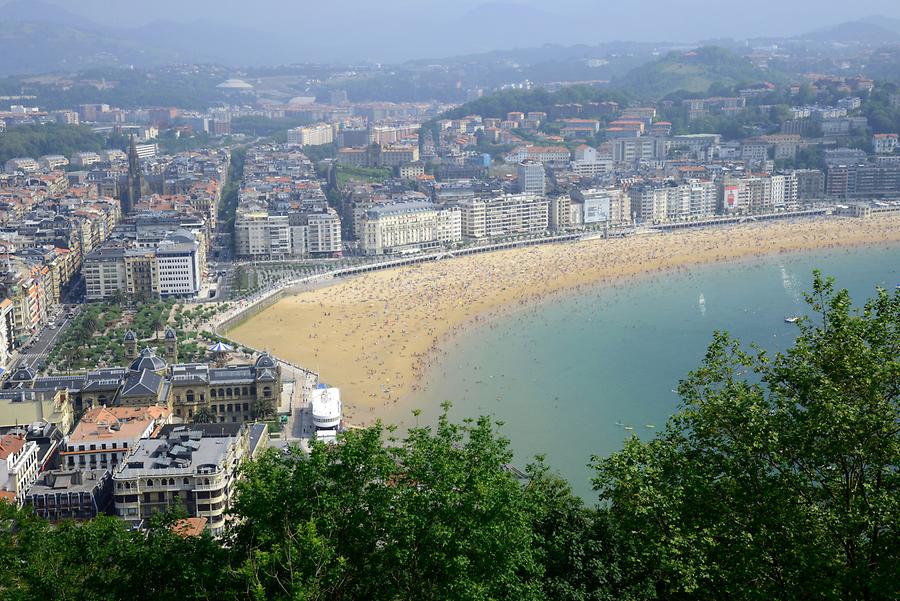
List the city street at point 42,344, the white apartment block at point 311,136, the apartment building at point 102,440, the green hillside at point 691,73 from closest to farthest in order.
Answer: the apartment building at point 102,440
the city street at point 42,344
the white apartment block at point 311,136
the green hillside at point 691,73

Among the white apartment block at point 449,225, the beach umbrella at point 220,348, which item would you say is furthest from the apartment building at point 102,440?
the white apartment block at point 449,225

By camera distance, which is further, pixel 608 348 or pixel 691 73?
pixel 691 73

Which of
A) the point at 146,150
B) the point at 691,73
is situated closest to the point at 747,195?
the point at 146,150

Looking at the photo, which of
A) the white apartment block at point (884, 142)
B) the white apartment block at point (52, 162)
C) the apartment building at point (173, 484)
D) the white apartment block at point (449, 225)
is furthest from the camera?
the white apartment block at point (52, 162)

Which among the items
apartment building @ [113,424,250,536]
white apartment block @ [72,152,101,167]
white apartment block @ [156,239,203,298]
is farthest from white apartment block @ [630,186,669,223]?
apartment building @ [113,424,250,536]

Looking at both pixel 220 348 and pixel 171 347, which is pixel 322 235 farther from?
pixel 171 347

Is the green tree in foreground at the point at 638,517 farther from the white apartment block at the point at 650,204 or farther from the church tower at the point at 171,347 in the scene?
the white apartment block at the point at 650,204

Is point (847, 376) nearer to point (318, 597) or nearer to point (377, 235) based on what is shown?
→ point (318, 597)
